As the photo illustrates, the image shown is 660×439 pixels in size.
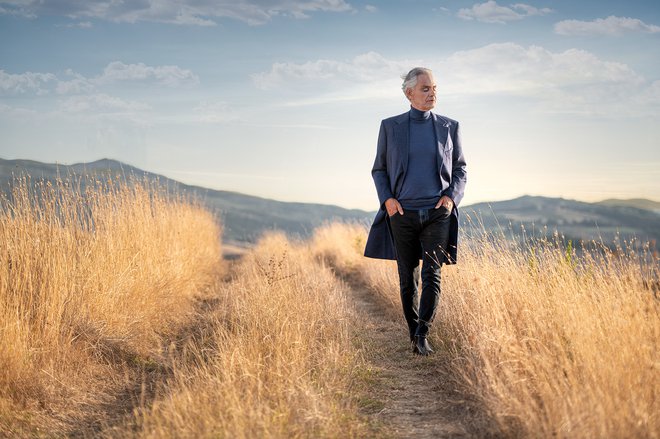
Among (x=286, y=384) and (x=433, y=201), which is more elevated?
(x=433, y=201)

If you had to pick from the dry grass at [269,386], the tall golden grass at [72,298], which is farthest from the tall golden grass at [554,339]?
the tall golden grass at [72,298]

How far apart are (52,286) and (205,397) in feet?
8.40

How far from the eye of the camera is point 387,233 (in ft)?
16.6

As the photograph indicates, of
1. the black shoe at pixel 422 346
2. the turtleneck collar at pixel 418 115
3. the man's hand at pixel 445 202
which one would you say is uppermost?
the turtleneck collar at pixel 418 115

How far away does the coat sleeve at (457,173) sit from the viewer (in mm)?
4672

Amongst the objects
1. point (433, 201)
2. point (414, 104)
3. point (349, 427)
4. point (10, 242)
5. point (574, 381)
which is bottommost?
point (349, 427)

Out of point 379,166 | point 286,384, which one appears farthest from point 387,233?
point 286,384

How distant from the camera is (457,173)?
481 cm

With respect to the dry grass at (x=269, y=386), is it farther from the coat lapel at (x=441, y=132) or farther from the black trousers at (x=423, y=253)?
the coat lapel at (x=441, y=132)

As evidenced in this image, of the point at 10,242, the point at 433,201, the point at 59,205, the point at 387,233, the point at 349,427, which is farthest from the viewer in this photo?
the point at 59,205

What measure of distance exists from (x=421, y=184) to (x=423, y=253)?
0.53 meters

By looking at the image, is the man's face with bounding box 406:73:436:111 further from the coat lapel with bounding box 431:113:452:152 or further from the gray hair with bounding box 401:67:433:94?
the coat lapel with bounding box 431:113:452:152

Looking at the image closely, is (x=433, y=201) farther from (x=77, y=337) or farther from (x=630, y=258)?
(x=77, y=337)

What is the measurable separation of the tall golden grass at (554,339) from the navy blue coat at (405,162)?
66 cm
